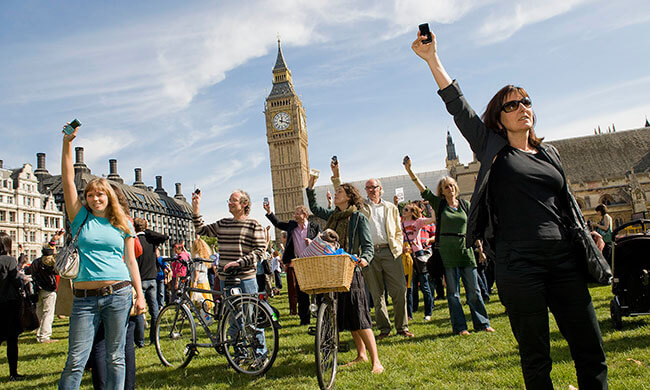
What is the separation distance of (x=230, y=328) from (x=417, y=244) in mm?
4695

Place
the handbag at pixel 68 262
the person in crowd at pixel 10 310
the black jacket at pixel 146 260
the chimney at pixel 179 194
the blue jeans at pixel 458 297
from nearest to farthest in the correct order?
the handbag at pixel 68 262 < the person in crowd at pixel 10 310 < the blue jeans at pixel 458 297 < the black jacket at pixel 146 260 < the chimney at pixel 179 194

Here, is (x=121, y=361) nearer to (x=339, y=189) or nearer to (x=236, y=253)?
(x=236, y=253)

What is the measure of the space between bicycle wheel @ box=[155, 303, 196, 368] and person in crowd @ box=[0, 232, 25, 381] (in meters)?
1.86

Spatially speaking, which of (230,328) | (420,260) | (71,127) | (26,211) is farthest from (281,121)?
(71,127)

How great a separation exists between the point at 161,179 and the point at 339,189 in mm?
106252

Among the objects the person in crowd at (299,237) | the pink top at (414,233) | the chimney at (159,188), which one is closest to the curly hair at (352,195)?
the person in crowd at (299,237)

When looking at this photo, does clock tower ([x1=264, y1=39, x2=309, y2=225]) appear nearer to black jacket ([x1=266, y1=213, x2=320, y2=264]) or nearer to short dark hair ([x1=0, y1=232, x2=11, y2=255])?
black jacket ([x1=266, y1=213, x2=320, y2=264])

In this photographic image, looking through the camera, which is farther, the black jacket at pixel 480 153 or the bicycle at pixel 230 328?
the bicycle at pixel 230 328

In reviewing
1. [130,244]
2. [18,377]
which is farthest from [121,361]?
[18,377]

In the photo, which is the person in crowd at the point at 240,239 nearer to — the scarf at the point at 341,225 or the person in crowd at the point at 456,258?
the scarf at the point at 341,225

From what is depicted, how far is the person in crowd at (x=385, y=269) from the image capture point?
21.1 feet

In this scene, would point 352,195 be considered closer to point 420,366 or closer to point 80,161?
point 420,366

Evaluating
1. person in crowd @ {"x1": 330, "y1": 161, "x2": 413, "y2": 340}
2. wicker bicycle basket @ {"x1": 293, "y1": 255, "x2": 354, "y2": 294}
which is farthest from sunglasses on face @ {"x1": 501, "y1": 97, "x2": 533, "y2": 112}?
person in crowd @ {"x1": 330, "y1": 161, "x2": 413, "y2": 340}

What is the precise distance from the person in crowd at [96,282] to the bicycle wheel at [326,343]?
160cm
